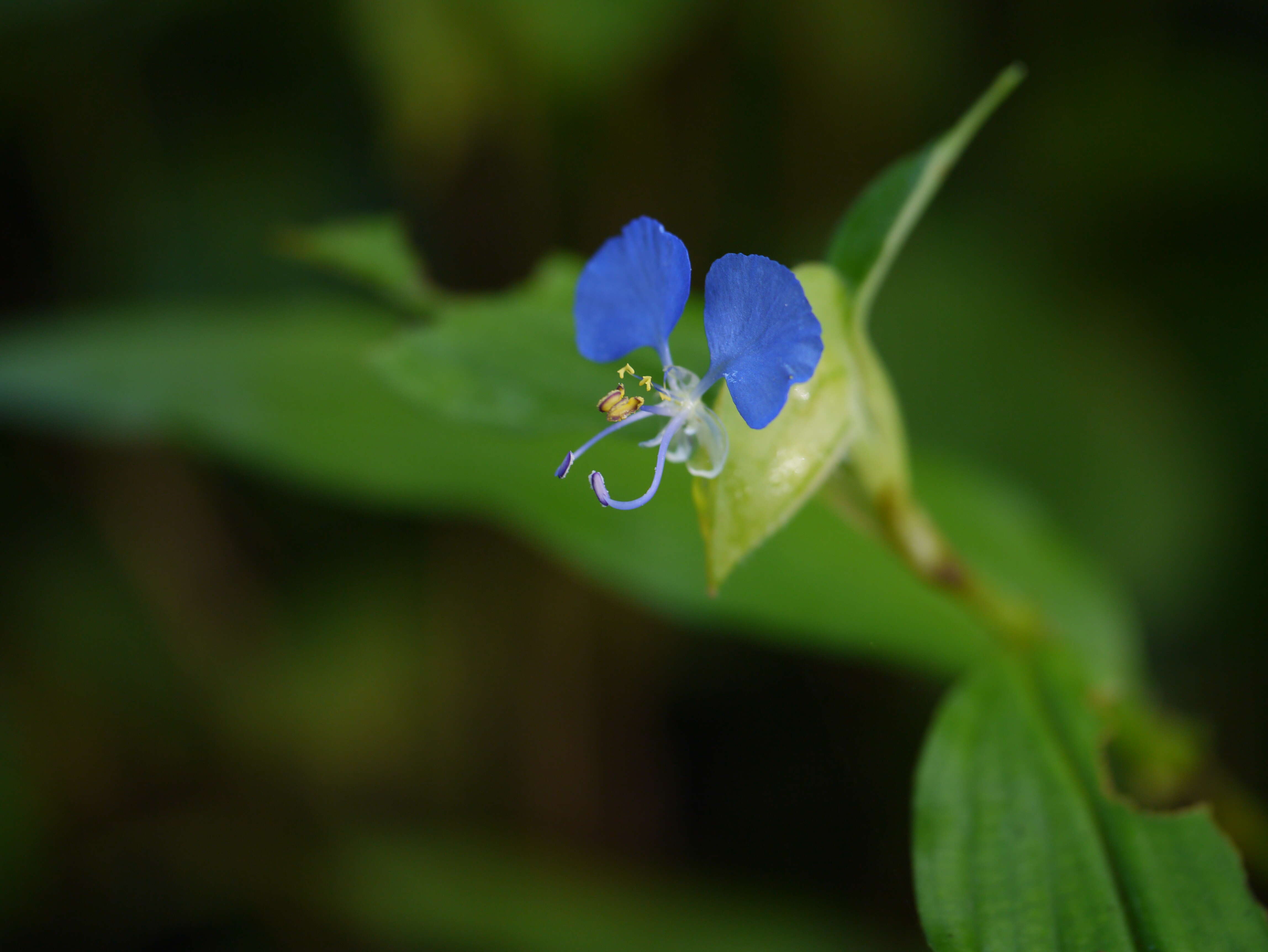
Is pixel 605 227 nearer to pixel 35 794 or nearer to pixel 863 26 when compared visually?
pixel 863 26

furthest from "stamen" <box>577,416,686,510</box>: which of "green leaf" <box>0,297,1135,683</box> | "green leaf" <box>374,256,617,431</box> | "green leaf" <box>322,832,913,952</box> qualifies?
"green leaf" <box>322,832,913,952</box>

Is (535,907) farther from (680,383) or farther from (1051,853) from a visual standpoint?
(680,383)

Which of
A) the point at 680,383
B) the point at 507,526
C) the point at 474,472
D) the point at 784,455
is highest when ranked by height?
the point at 507,526

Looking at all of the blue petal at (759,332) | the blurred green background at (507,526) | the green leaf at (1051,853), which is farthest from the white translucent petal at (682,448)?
the blurred green background at (507,526)

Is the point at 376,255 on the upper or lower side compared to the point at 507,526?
lower

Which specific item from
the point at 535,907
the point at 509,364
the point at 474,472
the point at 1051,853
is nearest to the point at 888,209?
the point at 509,364

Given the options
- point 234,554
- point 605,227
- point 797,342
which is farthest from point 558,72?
point 797,342

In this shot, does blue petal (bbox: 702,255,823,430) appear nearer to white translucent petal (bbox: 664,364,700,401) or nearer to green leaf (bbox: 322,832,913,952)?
white translucent petal (bbox: 664,364,700,401)
